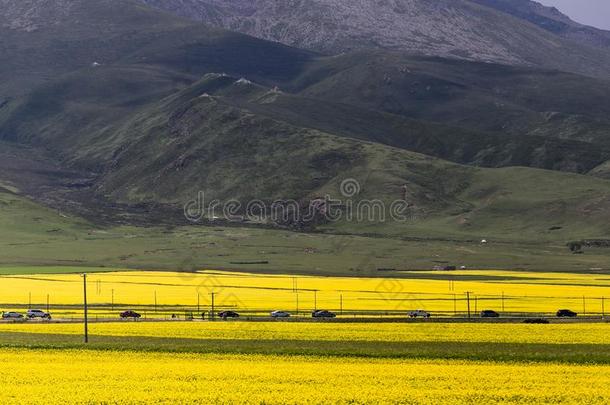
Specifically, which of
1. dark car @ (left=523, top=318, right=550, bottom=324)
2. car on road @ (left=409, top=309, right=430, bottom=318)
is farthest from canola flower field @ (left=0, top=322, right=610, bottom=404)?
car on road @ (left=409, top=309, right=430, bottom=318)

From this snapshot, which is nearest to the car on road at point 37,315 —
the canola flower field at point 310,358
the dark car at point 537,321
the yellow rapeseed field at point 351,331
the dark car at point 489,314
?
the canola flower field at point 310,358

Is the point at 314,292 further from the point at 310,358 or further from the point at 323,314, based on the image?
the point at 310,358

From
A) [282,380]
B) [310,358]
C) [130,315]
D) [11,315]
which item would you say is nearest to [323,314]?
[130,315]

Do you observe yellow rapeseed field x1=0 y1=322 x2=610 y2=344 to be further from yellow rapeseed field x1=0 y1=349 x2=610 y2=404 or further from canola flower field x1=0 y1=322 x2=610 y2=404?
yellow rapeseed field x1=0 y1=349 x2=610 y2=404

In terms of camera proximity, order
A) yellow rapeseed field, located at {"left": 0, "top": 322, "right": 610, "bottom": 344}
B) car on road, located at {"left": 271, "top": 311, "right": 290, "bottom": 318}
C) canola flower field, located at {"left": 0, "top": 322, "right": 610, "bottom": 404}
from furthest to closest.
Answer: car on road, located at {"left": 271, "top": 311, "right": 290, "bottom": 318} < yellow rapeseed field, located at {"left": 0, "top": 322, "right": 610, "bottom": 344} < canola flower field, located at {"left": 0, "top": 322, "right": 610, "bottom": 404}

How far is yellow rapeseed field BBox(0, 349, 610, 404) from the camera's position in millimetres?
45466

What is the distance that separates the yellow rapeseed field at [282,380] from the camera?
45466mm

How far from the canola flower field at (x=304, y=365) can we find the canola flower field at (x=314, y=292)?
19.7 m

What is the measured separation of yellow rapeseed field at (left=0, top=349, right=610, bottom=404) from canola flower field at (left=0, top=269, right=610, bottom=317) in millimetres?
36184

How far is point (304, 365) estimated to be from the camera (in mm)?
55719

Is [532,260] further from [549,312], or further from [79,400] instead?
[79,400]

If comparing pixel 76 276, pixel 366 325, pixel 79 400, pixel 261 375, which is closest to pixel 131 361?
pixel 261 375

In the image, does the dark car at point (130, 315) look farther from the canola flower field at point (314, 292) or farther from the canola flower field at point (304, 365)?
the canola flower field at point (304, 365)

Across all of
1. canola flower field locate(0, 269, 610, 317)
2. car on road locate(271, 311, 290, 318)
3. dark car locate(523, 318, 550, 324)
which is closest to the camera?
dark car locate(523, 318, 550, 324)
